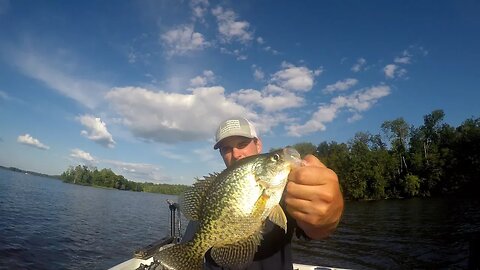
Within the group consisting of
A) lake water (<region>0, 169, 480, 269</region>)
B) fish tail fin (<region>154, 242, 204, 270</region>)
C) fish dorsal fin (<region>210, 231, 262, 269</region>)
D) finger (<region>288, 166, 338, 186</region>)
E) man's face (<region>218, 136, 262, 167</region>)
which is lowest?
lake water (<region>0, 169, 480, 269</region>)

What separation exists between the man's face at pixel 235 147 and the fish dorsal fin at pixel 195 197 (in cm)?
195

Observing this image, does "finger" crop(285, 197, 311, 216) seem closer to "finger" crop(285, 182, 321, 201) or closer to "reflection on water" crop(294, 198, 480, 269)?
"finger" crop(285, 182, 321, 201)

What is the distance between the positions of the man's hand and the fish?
0.34 feet

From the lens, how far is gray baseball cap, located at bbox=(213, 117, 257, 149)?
463 centimetres

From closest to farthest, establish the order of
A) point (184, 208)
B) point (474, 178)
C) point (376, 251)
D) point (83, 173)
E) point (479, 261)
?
point (184, 208) → point (479, 261) → point (376, 251) → point (474, 178) → point (83, 173)

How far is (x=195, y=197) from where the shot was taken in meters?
2.74

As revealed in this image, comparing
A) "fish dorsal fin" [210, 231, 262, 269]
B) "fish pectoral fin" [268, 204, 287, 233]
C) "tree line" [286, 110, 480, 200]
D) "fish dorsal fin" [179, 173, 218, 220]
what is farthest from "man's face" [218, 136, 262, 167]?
"tree line" [286, 110, 480, 200]

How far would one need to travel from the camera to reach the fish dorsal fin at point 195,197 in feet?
8.81

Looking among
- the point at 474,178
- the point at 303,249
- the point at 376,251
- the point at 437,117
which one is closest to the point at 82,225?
the point at 303,249

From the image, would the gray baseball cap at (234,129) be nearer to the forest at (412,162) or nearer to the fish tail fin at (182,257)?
the fish tail fin at (182,257)

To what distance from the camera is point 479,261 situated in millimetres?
6812

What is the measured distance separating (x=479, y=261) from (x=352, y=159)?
A: 75420 mm

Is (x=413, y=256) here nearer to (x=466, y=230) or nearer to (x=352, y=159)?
(x=466, y=230)

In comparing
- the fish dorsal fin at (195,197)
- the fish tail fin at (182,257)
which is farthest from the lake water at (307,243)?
the fish dorsal fin at (195,197)
